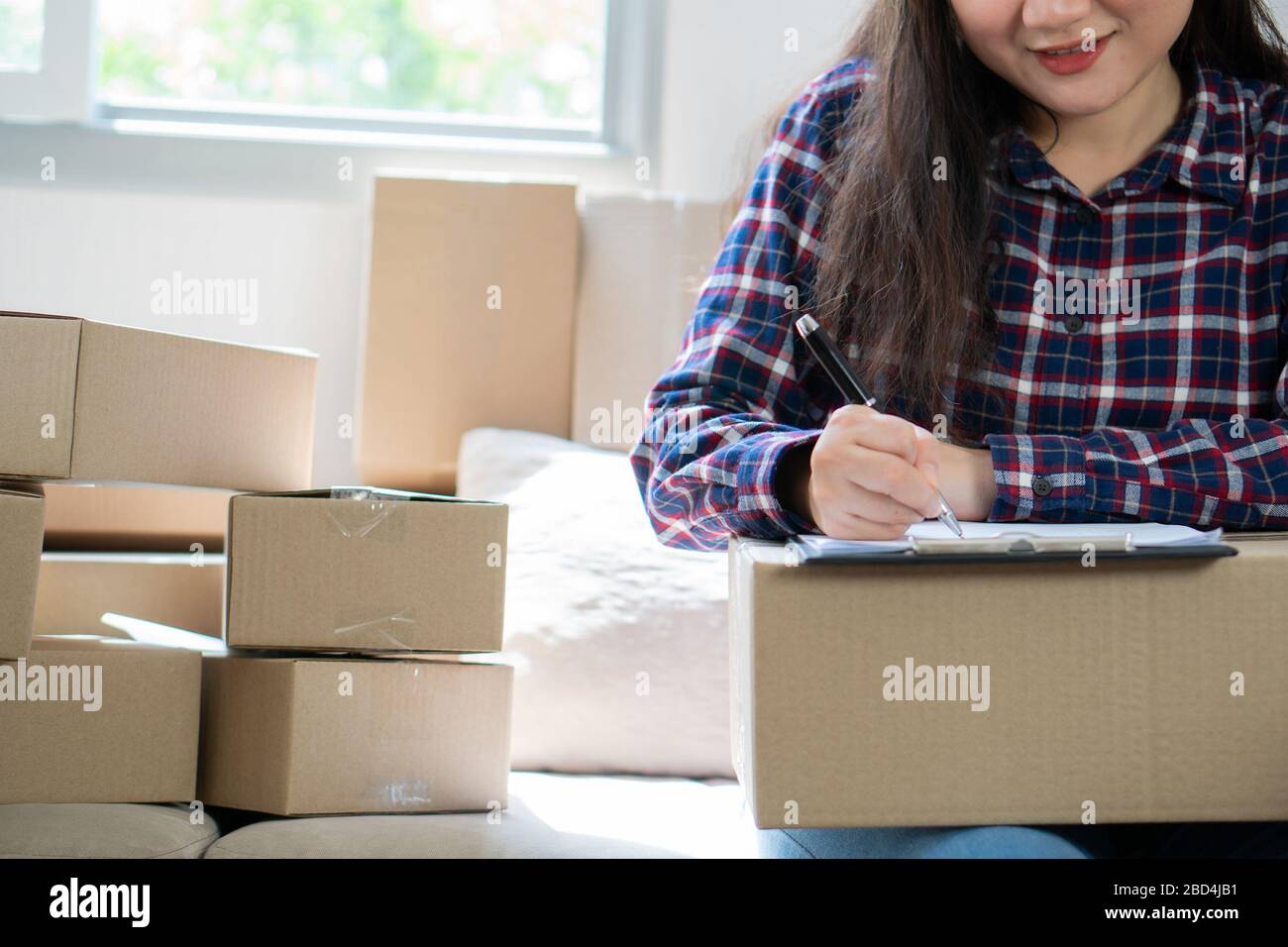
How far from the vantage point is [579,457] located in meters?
1.49

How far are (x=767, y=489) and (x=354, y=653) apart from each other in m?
0.42

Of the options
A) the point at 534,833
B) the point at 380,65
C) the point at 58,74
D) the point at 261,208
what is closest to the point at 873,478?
the point at 534,833

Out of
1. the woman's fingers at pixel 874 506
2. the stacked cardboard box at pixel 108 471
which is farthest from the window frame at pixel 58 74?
the woman's fingers at pixel 874 506

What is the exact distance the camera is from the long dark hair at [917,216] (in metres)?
0.99

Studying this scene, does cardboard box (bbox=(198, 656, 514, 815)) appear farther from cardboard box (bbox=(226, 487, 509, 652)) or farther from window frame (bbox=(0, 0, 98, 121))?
window frame (bbox=(0, 0, 98, 121))

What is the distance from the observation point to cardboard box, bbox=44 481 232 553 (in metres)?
1.50

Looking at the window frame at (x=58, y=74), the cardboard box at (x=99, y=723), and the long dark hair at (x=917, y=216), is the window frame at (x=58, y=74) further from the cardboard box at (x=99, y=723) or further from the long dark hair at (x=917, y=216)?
the long dark hair at (x=917, y=216)

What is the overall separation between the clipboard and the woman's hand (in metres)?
0.07

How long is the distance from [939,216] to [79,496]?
3.50ft

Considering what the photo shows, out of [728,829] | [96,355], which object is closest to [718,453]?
[728,829]

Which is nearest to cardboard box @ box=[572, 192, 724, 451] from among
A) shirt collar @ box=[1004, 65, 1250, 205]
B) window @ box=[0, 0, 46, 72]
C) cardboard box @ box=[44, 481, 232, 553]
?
cardboard box @ box=[44, 481, 232, 553]

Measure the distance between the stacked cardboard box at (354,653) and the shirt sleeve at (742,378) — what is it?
172 mm

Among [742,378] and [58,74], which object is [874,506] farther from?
[58,74]
